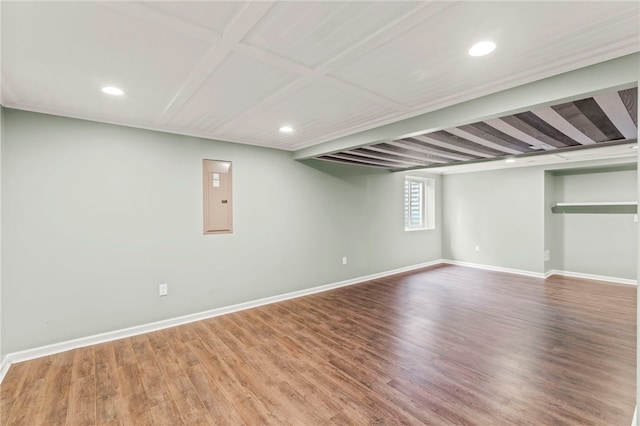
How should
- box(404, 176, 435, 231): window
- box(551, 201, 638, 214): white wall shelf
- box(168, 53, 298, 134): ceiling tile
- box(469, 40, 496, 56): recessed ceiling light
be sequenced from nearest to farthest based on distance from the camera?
box(469, 40, 496, 56): recessed ceiling light
box(168, 53, 298, 134): ceiling tile
box(551, 201, 638, 214): white wall shelf
box(404, 176, 435, 231): window

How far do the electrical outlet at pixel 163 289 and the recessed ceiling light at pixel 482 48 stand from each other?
3699 mm

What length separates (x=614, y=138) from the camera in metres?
3.49

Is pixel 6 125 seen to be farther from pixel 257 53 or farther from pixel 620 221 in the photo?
pixel 620 221

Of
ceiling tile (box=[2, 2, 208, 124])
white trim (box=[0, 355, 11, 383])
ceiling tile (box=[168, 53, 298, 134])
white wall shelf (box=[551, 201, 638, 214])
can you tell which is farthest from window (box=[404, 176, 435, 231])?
white trim (box=[0, 355, 11, 383])

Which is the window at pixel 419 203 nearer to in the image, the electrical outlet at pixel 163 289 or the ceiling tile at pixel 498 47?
the ceiling tile at pixel 498 47

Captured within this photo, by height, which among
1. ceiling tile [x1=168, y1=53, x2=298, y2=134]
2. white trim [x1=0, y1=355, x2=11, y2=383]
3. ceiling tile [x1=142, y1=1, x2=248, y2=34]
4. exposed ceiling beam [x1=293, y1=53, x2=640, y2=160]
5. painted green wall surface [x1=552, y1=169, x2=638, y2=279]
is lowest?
white trim [x1=0, y1=355, x2=11, y2=383]

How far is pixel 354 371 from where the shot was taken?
238 centimetres

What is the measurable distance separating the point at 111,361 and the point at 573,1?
407cm

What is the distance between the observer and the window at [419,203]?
21.6 feet

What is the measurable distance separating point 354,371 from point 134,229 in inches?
108

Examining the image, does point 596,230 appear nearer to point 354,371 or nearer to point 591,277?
point 591,277

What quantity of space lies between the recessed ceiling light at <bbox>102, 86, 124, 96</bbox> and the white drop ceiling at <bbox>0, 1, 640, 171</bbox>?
0.05 meters

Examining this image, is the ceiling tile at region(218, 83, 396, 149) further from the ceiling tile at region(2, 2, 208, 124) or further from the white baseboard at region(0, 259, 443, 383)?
the white baseboard at region(0, 259, 443, 383)

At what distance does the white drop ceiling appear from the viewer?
1.35 metres
